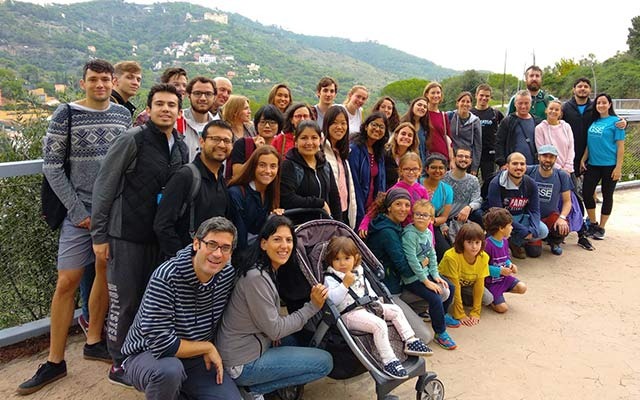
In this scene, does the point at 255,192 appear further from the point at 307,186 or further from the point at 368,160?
the point at 368,160

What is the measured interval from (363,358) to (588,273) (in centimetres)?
373

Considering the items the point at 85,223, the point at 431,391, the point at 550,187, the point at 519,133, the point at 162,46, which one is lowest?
the point at 431,391

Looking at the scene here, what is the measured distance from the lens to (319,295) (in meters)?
2.65

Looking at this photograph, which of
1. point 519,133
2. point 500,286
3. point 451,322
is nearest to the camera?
point 451,322

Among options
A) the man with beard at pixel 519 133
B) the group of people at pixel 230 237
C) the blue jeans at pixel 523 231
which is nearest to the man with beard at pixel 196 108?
the group of people at pixel 230 237

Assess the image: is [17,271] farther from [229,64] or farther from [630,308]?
[229,64]

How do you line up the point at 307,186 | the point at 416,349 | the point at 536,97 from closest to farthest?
1. the point at 416,349
2. the point at 307,186
3. the point at 536,97

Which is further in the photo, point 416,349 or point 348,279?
point 348,279

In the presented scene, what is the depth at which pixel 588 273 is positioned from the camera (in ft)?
16.8

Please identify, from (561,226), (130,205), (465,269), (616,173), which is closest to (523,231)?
(561,226)

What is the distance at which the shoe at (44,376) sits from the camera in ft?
9.30

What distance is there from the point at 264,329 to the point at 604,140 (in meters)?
5.36

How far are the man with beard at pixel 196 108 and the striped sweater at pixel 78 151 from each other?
774mm

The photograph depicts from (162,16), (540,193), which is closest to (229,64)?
(162,16)
